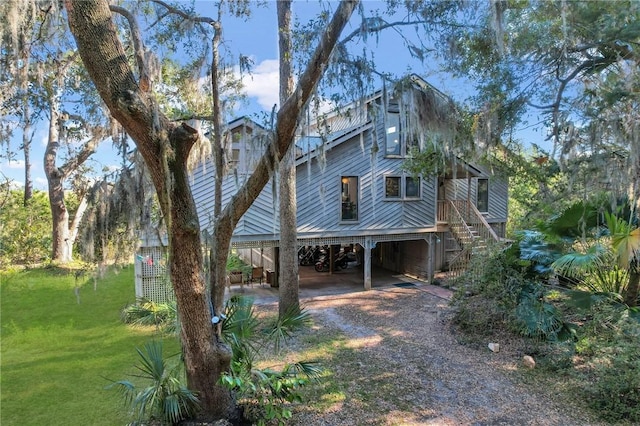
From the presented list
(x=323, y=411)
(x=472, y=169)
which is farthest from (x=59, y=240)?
(x=472, y=169)

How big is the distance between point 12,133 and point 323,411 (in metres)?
8.99

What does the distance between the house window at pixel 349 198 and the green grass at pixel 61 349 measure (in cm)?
635

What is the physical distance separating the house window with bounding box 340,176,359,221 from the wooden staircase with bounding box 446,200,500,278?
3.57 meters

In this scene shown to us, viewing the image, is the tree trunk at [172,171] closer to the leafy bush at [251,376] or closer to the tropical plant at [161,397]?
the tropical plant at [161,397]

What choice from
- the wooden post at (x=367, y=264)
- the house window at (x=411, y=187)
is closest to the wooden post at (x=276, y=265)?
the wooden post at (x=367, y=264)

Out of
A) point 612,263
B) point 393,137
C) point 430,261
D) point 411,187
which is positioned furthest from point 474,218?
point 612,263

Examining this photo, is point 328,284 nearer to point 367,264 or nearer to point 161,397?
point 367,264

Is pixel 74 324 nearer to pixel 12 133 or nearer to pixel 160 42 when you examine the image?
pixel 12 133

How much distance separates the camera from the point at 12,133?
798 centimetres

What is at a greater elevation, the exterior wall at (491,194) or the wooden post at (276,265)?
the exterior wall at (491,194)

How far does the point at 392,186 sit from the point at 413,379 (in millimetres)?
7644

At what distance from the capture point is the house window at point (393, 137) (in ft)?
39.7

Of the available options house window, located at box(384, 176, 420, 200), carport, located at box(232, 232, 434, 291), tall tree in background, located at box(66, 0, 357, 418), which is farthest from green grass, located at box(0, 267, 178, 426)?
house window, located at box(384, 176, 420, 200)

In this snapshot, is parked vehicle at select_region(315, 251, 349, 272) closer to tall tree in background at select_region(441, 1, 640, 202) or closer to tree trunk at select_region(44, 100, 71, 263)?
tall tree in background at select_region(441, 1, 640, 202)
